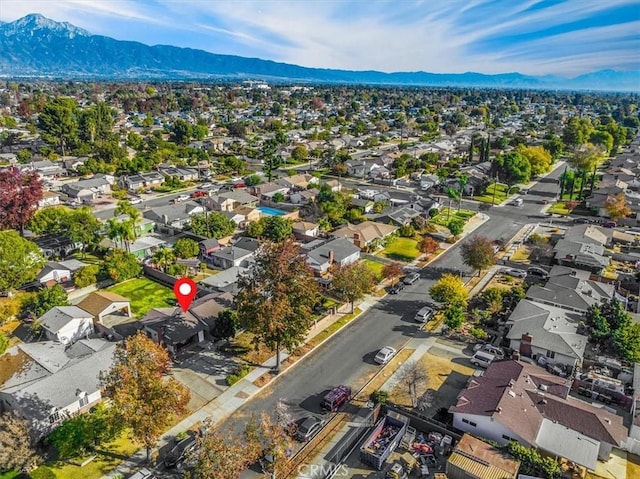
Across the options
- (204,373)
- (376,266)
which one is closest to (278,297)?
(204,373)

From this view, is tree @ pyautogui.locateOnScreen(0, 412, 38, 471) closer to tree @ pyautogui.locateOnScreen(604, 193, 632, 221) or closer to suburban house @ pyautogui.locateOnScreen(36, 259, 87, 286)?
suburban house @ pyautogui.locateOnScreen(36, 259, 87, 286)

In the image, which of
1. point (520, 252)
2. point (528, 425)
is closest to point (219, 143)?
point (520, 252)

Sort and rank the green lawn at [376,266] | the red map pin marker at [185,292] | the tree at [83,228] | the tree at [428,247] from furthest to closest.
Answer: the tree at [428,247]
the tree at [83,228]
the green lawn at [376,266]
the red map pin marker at [185,292]

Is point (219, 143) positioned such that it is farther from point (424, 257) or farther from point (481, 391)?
point (481, 391)

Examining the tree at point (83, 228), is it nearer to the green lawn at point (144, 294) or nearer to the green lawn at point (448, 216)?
the green lawn at point (144, 294)

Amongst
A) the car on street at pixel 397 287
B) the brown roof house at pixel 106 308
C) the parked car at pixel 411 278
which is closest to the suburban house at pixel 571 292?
the parked car at pixel 411 278
